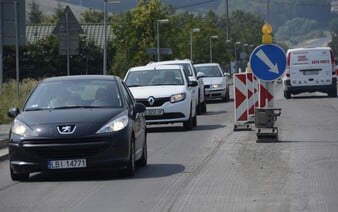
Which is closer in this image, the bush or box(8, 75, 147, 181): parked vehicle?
box(8, 75, 147, 181): parked vehicle

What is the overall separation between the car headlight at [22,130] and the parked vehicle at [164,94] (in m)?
9.39

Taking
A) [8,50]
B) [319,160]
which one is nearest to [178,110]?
[319,160]

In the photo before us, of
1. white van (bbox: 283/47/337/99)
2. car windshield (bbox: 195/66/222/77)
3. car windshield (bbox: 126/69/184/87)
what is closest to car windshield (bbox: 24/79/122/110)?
car windshield (bbox: 126/69/184/87)

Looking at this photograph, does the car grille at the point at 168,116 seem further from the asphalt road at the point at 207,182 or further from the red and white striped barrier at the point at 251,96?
the asphalt road at the point at 207,182

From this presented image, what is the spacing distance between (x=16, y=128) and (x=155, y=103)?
31.5 feet

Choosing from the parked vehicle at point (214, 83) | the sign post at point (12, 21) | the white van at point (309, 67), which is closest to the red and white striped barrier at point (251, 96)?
the sign post at point (12, 21)

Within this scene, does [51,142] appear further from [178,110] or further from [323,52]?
[323,52]

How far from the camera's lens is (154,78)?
24000mm

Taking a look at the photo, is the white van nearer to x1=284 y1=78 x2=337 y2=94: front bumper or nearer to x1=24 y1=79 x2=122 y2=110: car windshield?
x1=284 y1=78 x2=337 y2=94: front bumper

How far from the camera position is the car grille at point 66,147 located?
42.0 ft

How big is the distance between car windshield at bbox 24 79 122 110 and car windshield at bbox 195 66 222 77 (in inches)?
1039

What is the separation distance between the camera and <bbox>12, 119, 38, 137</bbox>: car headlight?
1289cm

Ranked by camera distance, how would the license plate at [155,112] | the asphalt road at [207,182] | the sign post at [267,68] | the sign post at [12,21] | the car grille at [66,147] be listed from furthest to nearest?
the sign post at [12,21], the license plate at [155,112], the sign post at [267,68], the car grille at [66,147], the asphalt road at [207,182]

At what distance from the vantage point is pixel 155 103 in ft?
74.1
